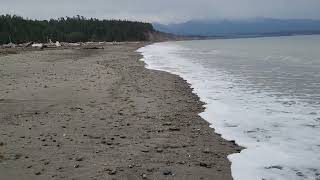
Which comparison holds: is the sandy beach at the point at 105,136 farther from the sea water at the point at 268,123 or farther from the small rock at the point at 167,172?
the sea water at the point at 268,123

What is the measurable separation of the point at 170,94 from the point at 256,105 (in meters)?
3.57

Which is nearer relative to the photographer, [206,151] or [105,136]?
[206,151]

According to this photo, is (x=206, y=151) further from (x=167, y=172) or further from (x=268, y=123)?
(x=268, y=123)

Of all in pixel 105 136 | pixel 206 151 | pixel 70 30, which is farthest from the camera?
pixel 70 30

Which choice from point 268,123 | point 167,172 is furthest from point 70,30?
point 167,172

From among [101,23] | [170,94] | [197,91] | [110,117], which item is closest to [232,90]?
[197,91]

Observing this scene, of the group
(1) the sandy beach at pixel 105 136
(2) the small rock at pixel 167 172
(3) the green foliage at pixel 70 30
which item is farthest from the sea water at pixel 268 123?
(3) the green foliage at pixel 70 30

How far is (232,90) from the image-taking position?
696 inches

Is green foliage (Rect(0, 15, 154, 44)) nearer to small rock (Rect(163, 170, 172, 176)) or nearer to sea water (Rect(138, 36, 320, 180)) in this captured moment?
sea water (Rect(138, 36, 320, 180))

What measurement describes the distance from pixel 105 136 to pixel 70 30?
116503 mm

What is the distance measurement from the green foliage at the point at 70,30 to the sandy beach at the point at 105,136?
231 feet

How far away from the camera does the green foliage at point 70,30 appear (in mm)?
84125

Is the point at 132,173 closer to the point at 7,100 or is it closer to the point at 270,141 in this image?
the point at 270,141

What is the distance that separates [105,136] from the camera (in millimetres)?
9562
